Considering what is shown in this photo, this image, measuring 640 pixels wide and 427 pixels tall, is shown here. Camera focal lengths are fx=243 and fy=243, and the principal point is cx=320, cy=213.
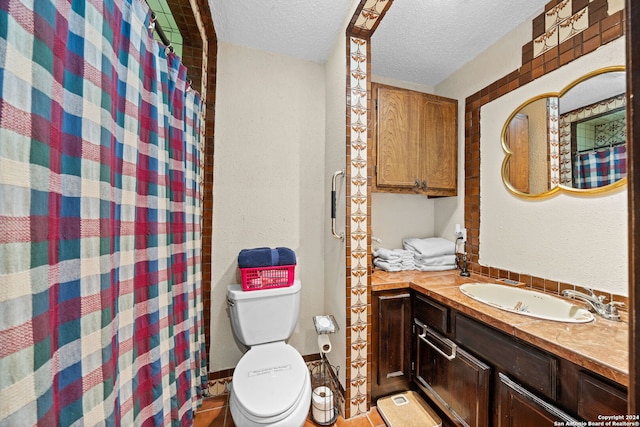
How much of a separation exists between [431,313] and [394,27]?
1839 millimetres

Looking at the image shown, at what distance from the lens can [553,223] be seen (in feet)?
4.51

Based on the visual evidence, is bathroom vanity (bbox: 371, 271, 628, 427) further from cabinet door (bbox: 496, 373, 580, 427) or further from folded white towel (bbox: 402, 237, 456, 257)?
folded white towel (bbox: 402, 237, 456, 257)

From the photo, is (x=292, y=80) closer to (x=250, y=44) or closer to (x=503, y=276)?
(x=250, y=44)

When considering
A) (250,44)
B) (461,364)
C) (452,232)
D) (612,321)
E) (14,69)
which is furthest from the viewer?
(452,232)

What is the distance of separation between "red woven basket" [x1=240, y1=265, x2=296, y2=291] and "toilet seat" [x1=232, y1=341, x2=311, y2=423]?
0.36 m

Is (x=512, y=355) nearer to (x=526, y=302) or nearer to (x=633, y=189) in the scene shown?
(x=526, y=302)

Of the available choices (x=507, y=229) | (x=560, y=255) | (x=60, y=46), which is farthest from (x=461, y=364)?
(x=60, y=46)

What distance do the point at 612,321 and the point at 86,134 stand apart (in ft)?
6.22

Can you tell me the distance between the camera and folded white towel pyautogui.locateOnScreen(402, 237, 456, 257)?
→ 1881mm

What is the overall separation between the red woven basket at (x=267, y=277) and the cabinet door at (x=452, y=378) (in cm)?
88

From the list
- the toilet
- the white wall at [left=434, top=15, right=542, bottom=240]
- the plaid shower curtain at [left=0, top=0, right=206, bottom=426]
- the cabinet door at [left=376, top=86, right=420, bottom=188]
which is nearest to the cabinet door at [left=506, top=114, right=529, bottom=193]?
the white wall at [left=434, top=15, right=542, bottom=240]

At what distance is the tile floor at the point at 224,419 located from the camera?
1.42 meters

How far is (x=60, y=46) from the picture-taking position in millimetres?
457

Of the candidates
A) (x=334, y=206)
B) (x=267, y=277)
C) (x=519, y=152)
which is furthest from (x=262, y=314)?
(x=519, y=152)
